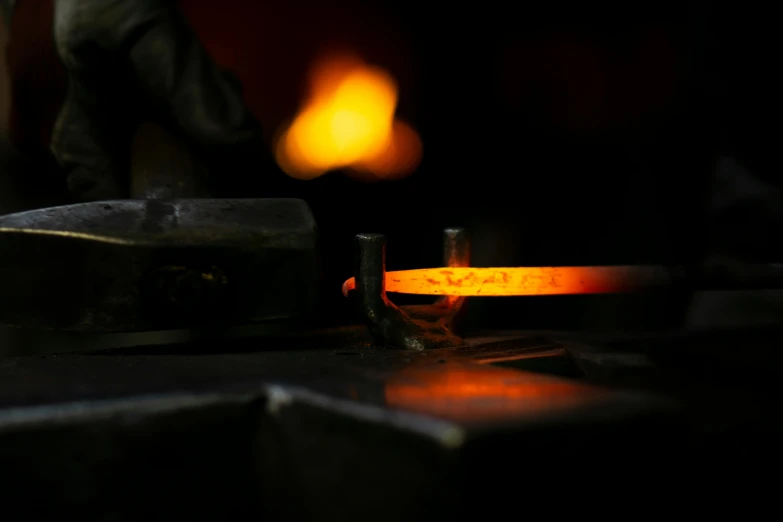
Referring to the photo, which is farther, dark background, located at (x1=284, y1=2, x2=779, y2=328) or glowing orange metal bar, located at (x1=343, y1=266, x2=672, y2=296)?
dark background, located at (x1=284, y1=2, x2=779, y2=328)

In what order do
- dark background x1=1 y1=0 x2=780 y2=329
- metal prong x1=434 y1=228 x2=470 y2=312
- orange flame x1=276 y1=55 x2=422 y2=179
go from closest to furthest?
metal prong x1=434 y1=228 x2=470 y2=312 → orange flame x1=276 y1=55 x2=422 y2=179 → dark background x1=1 y1=0 x2=780 y2=329

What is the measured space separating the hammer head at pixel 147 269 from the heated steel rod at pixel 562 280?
0.17 m

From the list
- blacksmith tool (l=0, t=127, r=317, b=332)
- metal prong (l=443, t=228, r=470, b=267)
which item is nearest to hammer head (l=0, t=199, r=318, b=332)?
blacksmith tool (l=0, t=127, r=317, b=332)

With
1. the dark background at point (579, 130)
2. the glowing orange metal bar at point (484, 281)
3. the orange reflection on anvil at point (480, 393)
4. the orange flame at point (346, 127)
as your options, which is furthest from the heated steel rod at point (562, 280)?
the dark background at point (579, 130)

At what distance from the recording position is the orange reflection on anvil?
50 cm

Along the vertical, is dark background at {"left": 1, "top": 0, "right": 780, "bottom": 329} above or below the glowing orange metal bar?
above

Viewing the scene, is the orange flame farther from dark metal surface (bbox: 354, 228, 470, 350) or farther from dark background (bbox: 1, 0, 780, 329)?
dark metal surface (bbox: 354, 228, 470, 350)

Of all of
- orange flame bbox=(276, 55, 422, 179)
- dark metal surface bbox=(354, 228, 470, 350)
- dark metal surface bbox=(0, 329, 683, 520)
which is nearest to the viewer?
dark metal surface bbox=(0, 329, 683, 520)

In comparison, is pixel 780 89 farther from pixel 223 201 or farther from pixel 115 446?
pixel 115 446

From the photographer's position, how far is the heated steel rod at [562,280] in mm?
950

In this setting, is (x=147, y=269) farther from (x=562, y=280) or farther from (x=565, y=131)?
(x=565, y=131)

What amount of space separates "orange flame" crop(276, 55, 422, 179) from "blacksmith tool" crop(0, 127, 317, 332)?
64cm

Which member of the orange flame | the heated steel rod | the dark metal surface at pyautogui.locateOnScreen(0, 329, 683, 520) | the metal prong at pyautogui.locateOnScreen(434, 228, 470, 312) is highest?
the orange flame

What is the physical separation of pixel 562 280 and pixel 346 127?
73cm
